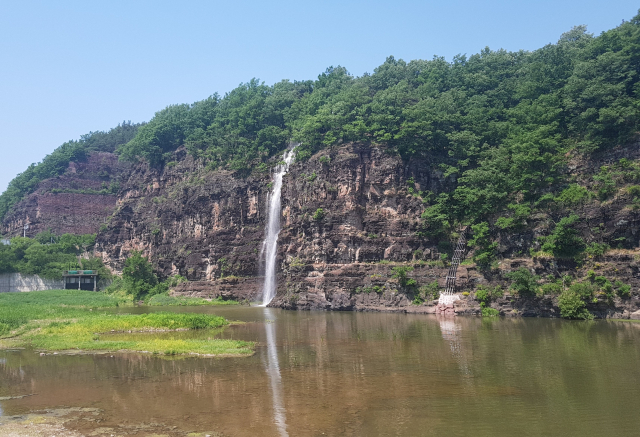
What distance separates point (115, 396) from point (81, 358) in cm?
783

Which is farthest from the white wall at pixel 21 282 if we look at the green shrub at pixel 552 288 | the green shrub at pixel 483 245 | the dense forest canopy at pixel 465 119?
the green shrub at pixel 552 288

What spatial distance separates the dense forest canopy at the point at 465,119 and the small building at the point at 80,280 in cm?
2184

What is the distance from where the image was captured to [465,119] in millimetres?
57375

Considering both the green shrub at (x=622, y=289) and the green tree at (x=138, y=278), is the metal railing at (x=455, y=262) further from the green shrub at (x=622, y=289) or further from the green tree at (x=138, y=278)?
the green tree at (x=138, y=278)

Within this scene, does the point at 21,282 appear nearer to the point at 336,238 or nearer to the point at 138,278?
the point at 138,278

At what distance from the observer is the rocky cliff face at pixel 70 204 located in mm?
92562

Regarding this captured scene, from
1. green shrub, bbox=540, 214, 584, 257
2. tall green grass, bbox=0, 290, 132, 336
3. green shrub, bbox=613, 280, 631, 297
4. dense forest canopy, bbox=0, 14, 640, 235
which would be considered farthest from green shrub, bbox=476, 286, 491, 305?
tall green grass, bbox=0, 290, 132, 336

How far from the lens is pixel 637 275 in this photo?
34.5 m

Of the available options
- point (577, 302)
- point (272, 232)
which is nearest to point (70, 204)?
point (272, 232)

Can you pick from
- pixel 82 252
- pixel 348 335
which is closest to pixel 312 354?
pixel 348 335

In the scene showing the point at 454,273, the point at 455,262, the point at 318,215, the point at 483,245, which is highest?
the point at 318,215

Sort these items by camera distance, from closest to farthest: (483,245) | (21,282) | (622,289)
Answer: (622,289), (483,245), (21,282)

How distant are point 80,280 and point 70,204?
79.2 feet

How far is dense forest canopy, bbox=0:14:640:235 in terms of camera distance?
45188 mm
